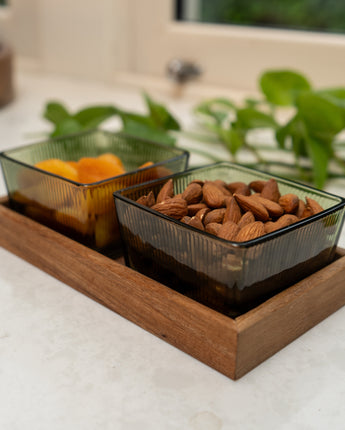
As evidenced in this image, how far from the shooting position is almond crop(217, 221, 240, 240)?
0.34 m

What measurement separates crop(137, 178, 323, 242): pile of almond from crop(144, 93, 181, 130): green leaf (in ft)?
0.76

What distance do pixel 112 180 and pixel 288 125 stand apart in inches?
8.7

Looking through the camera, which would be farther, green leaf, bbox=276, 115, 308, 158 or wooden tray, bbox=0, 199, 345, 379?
green leaf, bbox=276, 115, 308, 158

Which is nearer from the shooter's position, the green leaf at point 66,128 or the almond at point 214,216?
the almond at point 214,216

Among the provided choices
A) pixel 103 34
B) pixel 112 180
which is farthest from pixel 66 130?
pixel 103 34

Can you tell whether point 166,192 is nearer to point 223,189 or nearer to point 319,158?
point 223,189

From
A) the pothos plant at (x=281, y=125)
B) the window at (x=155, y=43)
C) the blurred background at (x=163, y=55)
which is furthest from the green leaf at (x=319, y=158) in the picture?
the window at (x=155, y=43)

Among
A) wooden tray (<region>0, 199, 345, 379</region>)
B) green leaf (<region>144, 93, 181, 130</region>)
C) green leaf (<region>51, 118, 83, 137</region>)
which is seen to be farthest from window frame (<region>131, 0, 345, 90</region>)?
wooden tray (<region>0, 199, 345, 379</region>)

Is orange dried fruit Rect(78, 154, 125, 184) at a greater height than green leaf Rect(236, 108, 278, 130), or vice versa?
orange dried fruit Rect(78, 154, 125, 184)

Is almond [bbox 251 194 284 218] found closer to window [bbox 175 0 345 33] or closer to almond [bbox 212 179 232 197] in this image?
almond [bbox 212 179 232 197]

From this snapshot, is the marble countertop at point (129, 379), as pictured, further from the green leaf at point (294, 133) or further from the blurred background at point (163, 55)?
the blurred background at point (163, 55)

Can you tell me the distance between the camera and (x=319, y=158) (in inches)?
21.7

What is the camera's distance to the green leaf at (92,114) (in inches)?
24.2

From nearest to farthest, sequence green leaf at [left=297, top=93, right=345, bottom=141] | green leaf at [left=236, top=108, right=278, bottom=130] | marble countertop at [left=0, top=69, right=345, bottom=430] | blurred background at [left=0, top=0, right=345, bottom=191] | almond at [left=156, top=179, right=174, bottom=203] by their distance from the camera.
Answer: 1. marble countertop at [left=0, top=69, right=345, bottom=430]
2. almond at [left=156, top=179, right=174, bottom=203]
3. green leaf at [left=297, top=93, right=345, bottom=141]
4. green leaf at [left=236, top=108, right=278, bottom=130]
5. blurred background at [left=0, top=0, right=345, bottom=191]
